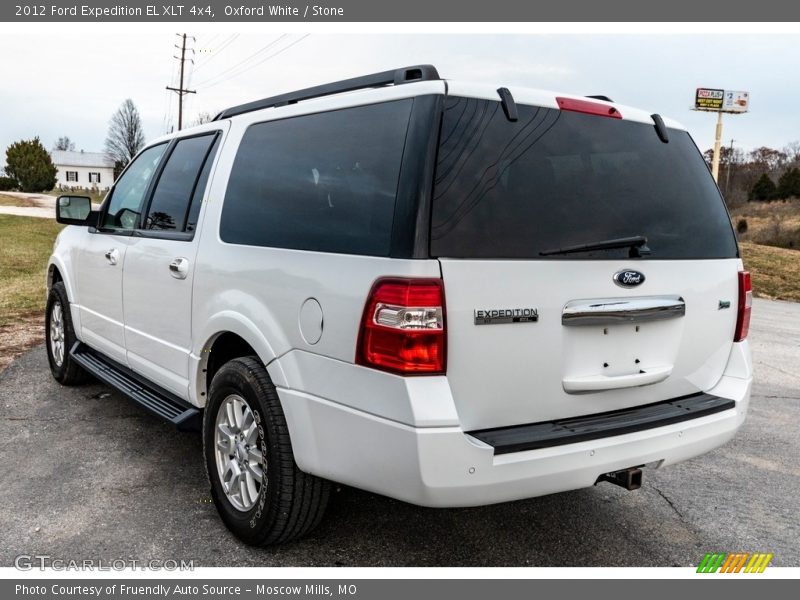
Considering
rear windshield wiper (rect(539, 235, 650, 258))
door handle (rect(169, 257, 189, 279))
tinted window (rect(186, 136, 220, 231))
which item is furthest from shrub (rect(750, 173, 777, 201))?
door handle (rect(169, 257, 189, 279))

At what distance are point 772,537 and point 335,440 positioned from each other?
237 cm

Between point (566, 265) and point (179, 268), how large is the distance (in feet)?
6.93

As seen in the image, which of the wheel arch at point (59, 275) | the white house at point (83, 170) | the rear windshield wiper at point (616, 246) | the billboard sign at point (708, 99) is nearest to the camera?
the rear windshield wiper at point (616, 246)

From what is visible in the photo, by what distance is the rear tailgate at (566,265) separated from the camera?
2586 mm

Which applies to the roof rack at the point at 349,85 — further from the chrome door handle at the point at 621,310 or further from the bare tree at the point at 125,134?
the bare tree at the point at 125,134

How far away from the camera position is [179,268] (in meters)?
3.79

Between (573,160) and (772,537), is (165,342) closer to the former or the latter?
(573,160)

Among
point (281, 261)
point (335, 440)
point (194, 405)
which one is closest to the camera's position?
point (335, 440)

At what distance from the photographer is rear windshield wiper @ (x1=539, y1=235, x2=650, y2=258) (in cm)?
277

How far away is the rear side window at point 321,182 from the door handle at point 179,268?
13.8 inches

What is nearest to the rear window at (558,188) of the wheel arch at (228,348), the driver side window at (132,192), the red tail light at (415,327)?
the red tail light at (415,327)

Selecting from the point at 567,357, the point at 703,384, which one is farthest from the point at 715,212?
the point at 567,357

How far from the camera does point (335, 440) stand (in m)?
2.75

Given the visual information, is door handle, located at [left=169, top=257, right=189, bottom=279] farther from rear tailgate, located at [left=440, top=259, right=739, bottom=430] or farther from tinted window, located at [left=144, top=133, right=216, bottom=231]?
rear tailgate, located at [left=440, top=259, right=739, bottom=430]
